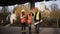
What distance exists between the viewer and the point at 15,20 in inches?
262

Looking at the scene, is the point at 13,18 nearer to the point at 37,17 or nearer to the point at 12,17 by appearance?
the point at 12,17

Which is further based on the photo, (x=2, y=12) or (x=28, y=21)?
(x=2, y=12)

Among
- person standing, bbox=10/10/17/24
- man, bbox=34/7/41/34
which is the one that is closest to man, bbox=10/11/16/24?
person standing, bbox=10/10/17/24

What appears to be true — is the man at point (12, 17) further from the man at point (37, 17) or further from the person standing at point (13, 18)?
the man at point (37, 17)

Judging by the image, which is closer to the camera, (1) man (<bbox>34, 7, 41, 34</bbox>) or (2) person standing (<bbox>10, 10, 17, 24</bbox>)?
(1) man (<bbox>34, 7, 41, 34</bbox>)

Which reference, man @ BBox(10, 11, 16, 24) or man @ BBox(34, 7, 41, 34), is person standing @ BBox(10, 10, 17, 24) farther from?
man @ BBox(34, 7, 41, 34)

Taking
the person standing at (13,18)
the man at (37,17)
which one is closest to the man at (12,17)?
the person standing at (13,18)

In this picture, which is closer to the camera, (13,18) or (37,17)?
(37,17)

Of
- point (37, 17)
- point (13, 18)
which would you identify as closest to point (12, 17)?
point (13, 18)

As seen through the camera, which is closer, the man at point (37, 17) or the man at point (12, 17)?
the man at point (37, 17)

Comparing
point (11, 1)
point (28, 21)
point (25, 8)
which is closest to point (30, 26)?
point (28, 21)

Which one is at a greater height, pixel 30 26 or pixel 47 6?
pixel 47 6

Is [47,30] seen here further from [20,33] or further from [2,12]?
[2,12]

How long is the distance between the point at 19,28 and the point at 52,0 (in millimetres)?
1535
